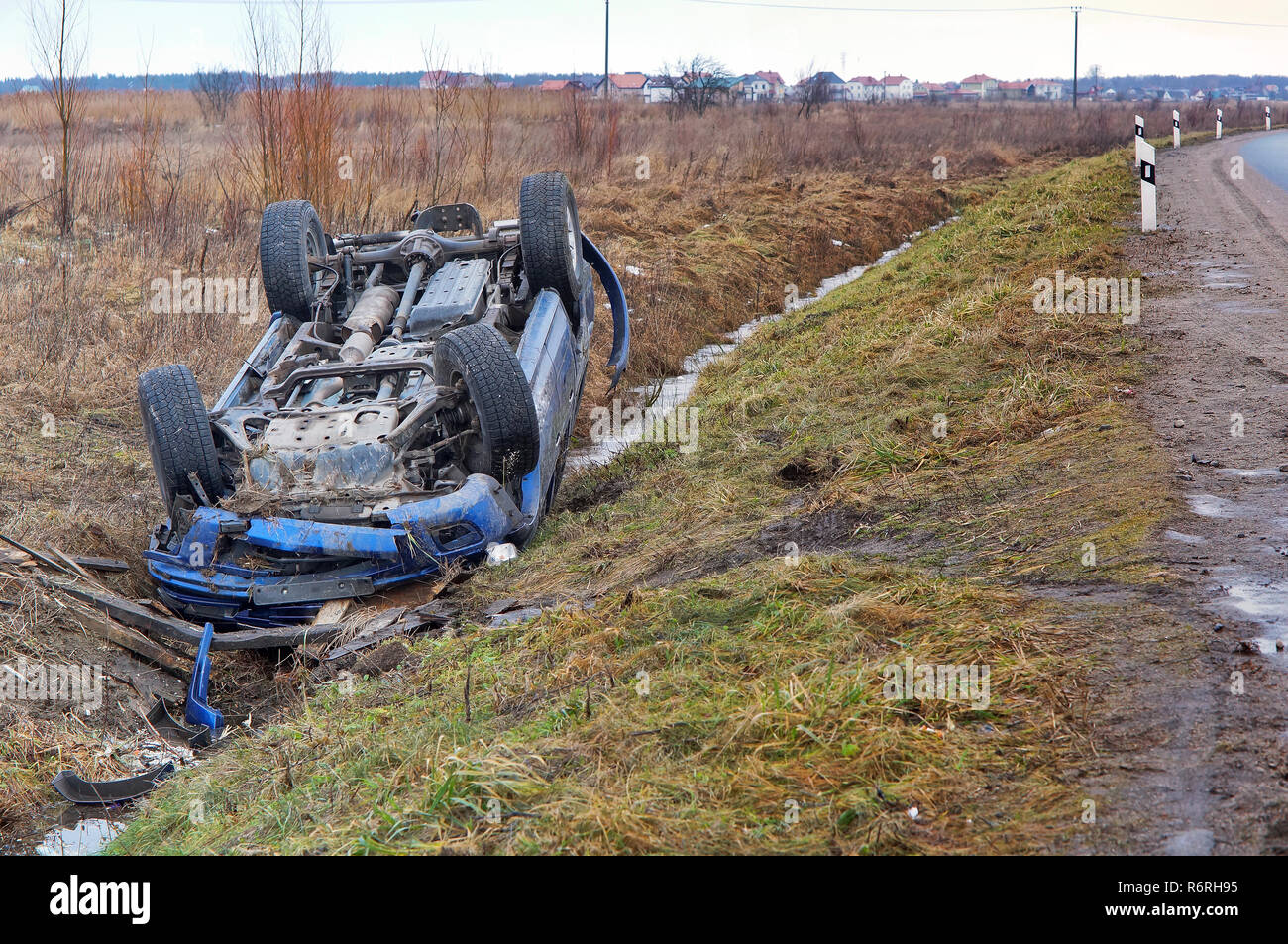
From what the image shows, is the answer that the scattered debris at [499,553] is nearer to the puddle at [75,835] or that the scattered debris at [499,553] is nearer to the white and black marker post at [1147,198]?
the puddle at [75,835]

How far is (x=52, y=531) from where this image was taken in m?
5.80

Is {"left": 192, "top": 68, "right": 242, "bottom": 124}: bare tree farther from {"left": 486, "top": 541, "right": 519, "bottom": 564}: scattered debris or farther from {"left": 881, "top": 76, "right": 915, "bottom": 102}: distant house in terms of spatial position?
{"left": 881, "top": 76, "right": 915, "bottom": 102}: distant house

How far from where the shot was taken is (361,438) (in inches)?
208

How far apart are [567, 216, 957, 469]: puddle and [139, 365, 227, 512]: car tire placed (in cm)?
303

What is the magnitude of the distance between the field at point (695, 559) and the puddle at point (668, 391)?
28cm

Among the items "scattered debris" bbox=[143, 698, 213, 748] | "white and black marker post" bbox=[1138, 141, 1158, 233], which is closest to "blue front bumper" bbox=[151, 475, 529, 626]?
"scattered debris" bbox=[143, 698, 213, 748]

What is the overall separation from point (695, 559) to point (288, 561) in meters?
1.90

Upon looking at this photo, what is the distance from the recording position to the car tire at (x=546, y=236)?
691 cm

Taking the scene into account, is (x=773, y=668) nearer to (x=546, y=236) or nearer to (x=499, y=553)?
(x=499, y=553)

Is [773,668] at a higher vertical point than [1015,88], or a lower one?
lower

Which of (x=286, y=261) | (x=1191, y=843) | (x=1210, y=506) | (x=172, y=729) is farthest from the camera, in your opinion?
(x=286, y=261)

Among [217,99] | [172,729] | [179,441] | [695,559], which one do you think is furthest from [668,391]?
[217,99]

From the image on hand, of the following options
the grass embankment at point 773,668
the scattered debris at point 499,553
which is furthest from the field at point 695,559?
the scattered debris at point 499,553
